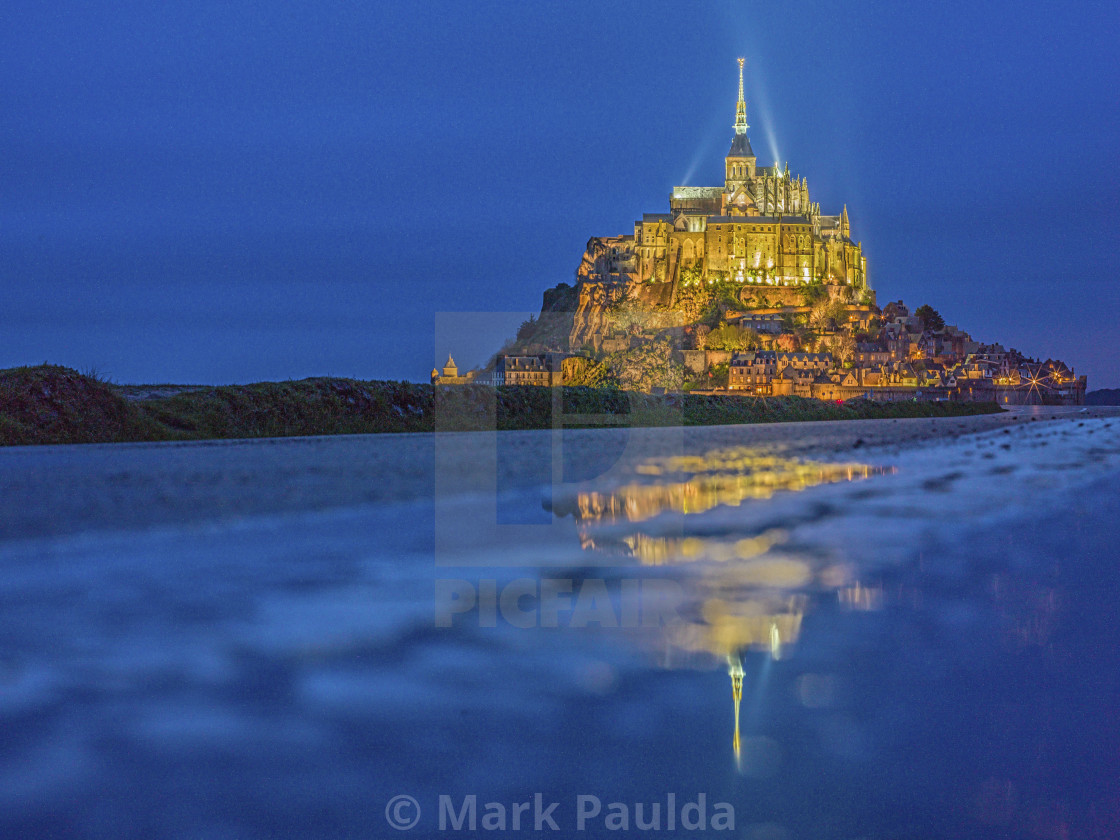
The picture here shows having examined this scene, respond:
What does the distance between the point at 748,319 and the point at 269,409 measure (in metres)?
93.8

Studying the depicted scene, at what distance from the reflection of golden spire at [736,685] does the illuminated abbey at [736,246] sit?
116377 mm

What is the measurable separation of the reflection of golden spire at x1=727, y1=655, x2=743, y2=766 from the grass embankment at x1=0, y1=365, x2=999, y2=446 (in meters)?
13.6

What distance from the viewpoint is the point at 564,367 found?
3531 inches

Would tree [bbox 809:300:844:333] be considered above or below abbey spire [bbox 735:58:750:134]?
below

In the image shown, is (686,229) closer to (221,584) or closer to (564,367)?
(564,367)

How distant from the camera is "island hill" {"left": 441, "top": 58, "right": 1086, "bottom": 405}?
97.8 meters

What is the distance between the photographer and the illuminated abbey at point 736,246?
118 metres

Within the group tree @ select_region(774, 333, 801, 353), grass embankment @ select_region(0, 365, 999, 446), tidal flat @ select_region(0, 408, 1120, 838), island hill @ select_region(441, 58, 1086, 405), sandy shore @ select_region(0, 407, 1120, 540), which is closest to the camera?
tidal flat @ select_region(0, 408, 1120, 838)

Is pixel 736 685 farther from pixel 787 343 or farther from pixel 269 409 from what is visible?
pixel 787 343

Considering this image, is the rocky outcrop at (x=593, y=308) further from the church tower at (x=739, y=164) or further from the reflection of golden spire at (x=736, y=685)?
the reflection of golden spire at (x=736, y=685)

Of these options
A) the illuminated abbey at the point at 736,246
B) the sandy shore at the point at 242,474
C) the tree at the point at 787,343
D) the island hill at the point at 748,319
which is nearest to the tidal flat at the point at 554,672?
the sandy shore at the point at 242,474

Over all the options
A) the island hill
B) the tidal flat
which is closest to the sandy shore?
the tidal flat

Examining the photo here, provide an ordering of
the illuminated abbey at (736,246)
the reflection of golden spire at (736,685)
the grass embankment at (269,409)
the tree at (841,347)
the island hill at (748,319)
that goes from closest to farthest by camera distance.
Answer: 1. the reflection of golden spire at (736,685)
2. the grass embankment at (269,409)
3. the island hill at (748,319)
4. the tree at (841,347)
5. the illuminated abbey at (736,246)

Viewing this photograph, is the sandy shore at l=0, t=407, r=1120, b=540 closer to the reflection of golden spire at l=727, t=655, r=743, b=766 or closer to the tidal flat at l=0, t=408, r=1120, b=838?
the tidal flat at l=0, t=408, r=1120, b=838
